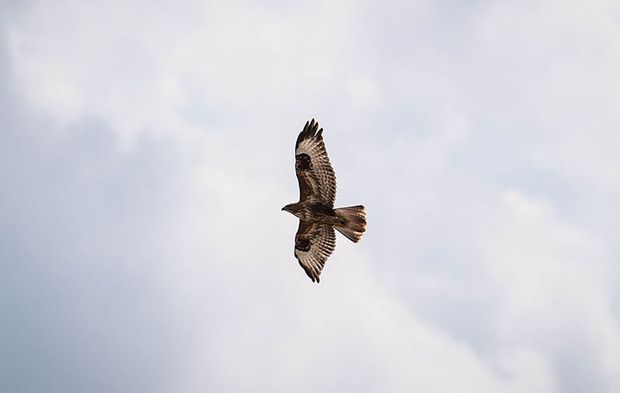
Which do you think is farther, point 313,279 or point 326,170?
point 313,279

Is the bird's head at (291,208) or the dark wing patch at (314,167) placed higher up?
the dark wing patch at (314,167)

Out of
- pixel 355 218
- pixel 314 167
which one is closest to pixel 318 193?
pixel 314 167

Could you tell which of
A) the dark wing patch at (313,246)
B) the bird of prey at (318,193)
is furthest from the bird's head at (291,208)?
the dark wing patch at (313,246)

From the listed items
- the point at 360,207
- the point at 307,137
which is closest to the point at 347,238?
the point at 360,207

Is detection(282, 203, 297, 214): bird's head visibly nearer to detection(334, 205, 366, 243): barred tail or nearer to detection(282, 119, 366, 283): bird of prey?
detection(282, 119, 366, 283): bird of prey

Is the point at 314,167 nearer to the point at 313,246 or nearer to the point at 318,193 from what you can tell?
the point at 318,193

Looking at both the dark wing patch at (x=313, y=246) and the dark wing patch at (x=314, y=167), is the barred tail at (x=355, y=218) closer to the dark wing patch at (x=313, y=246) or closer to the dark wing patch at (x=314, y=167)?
the dark wing patch at (x=314, y=167)

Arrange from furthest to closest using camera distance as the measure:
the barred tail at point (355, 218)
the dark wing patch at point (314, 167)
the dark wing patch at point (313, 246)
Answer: the dark wing patch at point (313, 246) → the barred tail at point (355, 218) → the dark wing patch at point (314, 167)

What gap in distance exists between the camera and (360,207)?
69.7ft

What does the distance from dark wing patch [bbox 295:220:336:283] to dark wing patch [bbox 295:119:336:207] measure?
1608 millimetres

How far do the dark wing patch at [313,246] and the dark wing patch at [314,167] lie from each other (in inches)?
63.3

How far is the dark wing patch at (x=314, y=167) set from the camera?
67.8ft

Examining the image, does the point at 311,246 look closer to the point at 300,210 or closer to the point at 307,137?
the point at 300,210

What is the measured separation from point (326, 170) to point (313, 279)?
3.77 metres
